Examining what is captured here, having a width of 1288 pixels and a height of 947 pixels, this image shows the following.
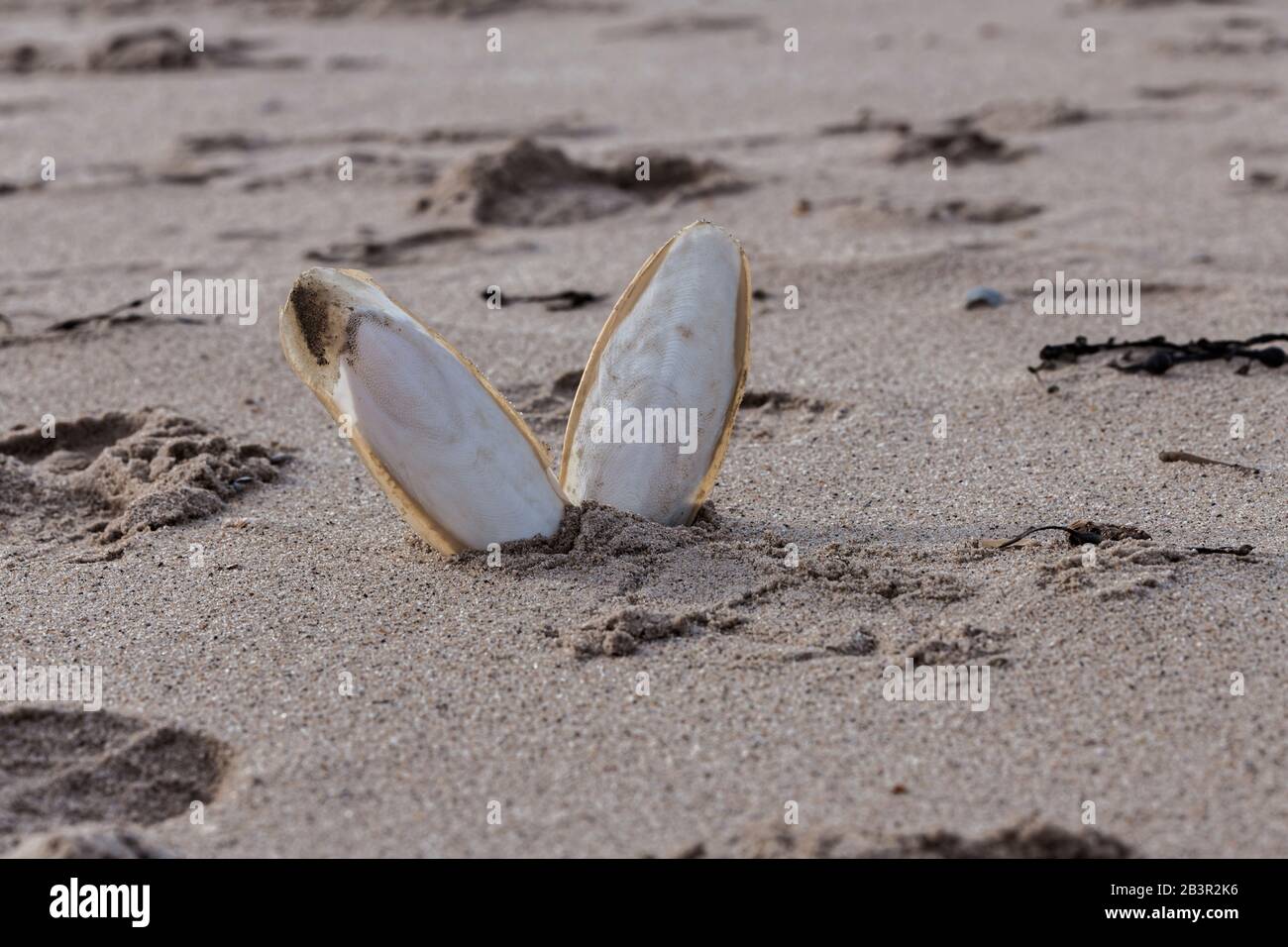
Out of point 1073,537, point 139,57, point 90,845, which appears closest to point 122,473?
point 90,845

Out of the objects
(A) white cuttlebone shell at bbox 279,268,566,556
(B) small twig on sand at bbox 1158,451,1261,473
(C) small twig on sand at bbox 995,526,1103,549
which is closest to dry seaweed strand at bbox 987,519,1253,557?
(C) small twig on sand at bbox 995,526,1103,549

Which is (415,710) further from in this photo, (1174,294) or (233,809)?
(1174,294)

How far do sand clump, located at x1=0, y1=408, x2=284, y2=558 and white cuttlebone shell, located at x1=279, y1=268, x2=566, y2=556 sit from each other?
567mm

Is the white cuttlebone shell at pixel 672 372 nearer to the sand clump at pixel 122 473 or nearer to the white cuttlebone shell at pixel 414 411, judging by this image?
the white cuttlebone shell at pixel 414 411

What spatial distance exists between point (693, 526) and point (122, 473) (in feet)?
3.80

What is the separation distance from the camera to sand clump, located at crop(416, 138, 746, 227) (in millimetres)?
4957

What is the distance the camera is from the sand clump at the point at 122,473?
2.82 metres

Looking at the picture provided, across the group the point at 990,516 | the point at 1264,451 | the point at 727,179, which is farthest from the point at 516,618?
the point at 727,179

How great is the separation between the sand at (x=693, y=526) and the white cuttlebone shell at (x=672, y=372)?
3.7 inches

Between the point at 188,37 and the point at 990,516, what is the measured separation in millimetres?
7093

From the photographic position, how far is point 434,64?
7746 millimetres

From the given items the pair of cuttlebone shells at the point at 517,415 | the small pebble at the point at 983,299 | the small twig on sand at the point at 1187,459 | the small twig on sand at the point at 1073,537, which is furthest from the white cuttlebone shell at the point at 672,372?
the small pebble at the point at 983,299

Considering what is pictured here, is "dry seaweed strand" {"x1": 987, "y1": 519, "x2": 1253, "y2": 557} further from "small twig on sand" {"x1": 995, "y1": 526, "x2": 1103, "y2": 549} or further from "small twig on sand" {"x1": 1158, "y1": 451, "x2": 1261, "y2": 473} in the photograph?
"small twig on sand" {"x1": 1158, "y1": 451, "x2": 1261, "y2": 473}
